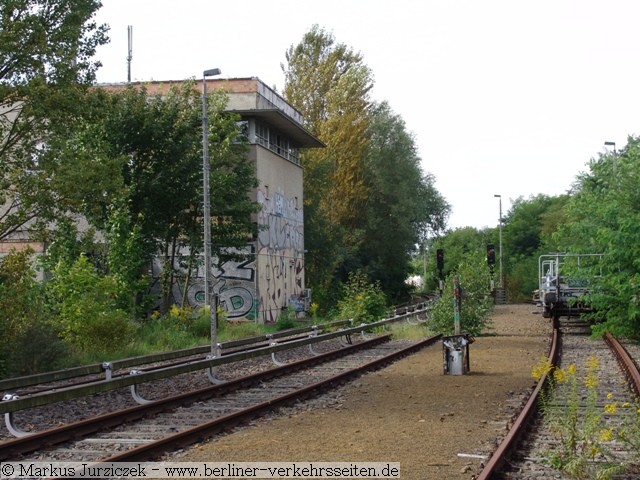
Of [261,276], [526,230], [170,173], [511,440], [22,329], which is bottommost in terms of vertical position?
[511,440]

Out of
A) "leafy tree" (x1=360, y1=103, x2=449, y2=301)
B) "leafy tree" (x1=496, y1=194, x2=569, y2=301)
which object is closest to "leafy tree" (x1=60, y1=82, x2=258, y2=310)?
"leafy tree" (x1=360, y1=103, x2=449, y2=301)

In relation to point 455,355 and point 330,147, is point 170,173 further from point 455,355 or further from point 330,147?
point 330,147

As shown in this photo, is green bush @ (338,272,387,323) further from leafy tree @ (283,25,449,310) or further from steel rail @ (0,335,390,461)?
leafy tree @ (283,25,449,310)

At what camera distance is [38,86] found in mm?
21156

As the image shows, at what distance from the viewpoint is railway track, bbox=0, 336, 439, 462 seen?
9.93 m

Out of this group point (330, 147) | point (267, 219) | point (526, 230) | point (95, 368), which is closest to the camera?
point (95, 368)

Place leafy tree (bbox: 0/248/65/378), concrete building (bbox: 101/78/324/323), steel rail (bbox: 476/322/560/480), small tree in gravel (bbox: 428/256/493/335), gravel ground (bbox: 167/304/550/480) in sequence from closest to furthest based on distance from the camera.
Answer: steel rail (bbox: 476/322/560/480) → gravel ground (bbox: 167/304/550/480) → leafy tree (bbox: 0/248/65/378) → small tree in gravel (bbox: 428/256/493/335) → concrete building (bbox: 101/78/324/323)

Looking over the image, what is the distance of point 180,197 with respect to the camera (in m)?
34.8

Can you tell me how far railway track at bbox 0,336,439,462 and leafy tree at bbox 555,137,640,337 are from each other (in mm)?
9552

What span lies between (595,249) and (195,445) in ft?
67.5

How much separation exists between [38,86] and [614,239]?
15810 millimetres

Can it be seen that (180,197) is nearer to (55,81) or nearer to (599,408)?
(55,81)

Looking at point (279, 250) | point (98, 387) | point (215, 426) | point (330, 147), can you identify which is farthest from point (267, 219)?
point (215, 426)

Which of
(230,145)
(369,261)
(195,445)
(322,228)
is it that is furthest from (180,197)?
(369,261)
